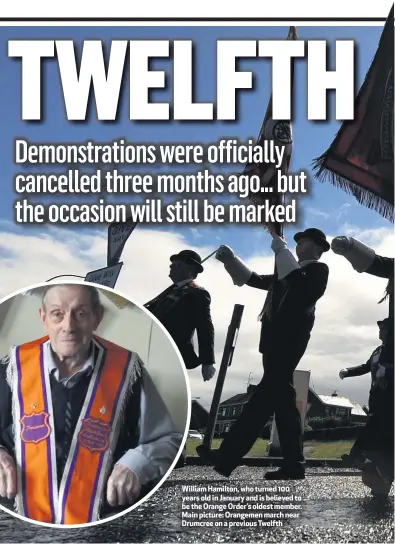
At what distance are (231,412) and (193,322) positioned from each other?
57 cm

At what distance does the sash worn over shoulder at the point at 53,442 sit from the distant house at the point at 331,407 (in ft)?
3.58

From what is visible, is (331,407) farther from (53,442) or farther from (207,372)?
(53,442)

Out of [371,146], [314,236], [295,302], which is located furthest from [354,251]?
[371,146]

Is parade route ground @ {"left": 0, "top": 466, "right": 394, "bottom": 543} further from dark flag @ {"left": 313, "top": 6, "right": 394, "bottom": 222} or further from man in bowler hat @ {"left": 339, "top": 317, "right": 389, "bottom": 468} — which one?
dark flag @ {"left": 313, "top": 6, "right": 394, "bottom": 222}

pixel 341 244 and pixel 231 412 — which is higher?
pixel 341 244

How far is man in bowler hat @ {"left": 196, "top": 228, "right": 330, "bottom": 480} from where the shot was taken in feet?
13.1

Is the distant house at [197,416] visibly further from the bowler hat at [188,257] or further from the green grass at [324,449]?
the bowler hat at [188,257]

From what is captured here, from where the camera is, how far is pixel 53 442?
12.4ft

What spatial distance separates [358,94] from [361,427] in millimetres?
2012

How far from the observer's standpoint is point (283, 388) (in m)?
4.04

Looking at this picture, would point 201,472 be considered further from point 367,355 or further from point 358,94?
point 358,94

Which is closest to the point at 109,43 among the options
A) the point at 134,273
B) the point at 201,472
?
Answer: the point at 134,273

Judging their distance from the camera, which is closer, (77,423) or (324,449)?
(77,423)

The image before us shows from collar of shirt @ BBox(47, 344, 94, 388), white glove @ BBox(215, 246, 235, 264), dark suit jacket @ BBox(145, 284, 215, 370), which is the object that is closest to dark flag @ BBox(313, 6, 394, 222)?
white glove @ BBox(215, 246, 235, 264)
